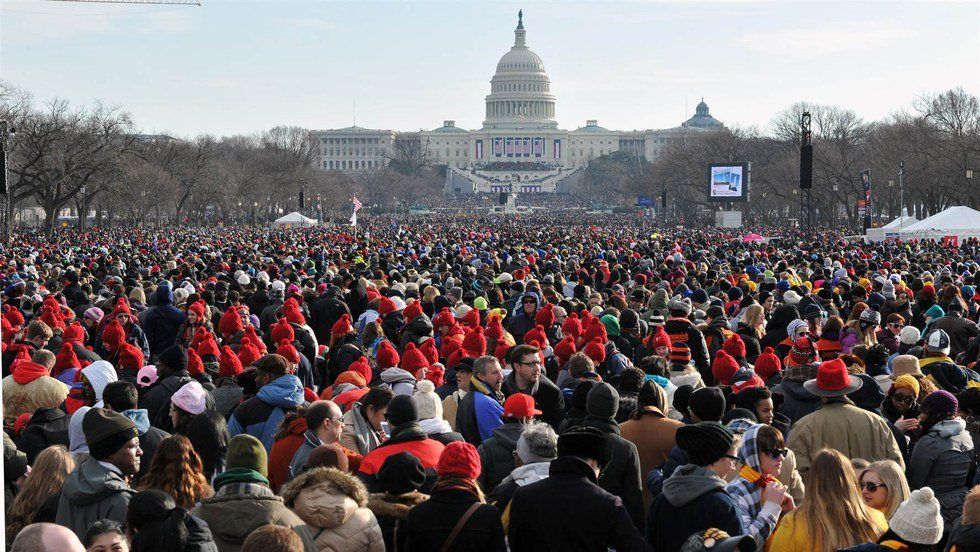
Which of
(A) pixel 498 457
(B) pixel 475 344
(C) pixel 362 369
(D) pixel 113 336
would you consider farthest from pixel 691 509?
(D) pixel 113 336

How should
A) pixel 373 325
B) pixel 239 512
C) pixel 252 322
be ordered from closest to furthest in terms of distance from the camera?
pixel 239 512, pixel 373 325, pixel 252 322

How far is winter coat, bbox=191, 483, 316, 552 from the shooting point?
576 cm

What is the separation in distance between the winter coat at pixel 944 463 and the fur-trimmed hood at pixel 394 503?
3136 millimetres

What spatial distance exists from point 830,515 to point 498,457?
2385 millimetres

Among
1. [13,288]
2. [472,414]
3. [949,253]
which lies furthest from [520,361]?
[949,253]

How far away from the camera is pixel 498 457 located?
7547 mm

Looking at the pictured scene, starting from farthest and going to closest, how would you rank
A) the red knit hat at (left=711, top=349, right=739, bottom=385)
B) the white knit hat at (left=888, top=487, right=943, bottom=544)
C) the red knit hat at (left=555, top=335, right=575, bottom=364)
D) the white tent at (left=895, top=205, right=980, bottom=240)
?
the white tent at (left=895, top=205, right=980, bottom=240), the red knit hat at (left=555, top=335, right=575, bottom=364), the red knit hat at (left=711, top=349, right=739, bottom=385), the white knit hat at (left=888, top=487, right=943, bottom=544)

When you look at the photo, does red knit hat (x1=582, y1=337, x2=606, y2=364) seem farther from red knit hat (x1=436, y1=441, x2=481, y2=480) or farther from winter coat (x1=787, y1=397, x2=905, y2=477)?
red knit hat (x1=436, y1=441, x2=481, y2=480)

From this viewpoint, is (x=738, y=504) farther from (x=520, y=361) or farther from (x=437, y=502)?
(x=520, y=361)

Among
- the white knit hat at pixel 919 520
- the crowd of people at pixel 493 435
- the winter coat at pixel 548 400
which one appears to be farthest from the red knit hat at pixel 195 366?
the white knit hat at pixel 919 520

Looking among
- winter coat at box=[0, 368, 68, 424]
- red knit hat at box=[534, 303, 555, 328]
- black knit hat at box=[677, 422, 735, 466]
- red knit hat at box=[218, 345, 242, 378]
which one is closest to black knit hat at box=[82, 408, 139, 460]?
black knit hat at box=[677, 422, 735, 466]

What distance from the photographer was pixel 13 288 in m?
16.9

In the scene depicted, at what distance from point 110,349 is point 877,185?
69.1 metres

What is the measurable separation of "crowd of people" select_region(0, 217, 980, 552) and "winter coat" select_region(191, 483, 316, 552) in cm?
1
